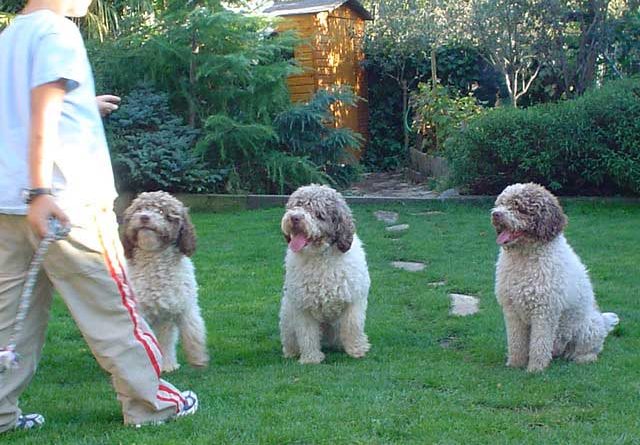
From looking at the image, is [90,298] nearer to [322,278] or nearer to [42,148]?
[42,148]

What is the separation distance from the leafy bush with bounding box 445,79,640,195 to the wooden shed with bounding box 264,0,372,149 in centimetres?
487

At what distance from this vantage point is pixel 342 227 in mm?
5633

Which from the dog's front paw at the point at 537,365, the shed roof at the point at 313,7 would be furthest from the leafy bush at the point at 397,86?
the dog's front paw at the point at 537,365

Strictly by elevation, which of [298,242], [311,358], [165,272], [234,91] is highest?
[234,91]

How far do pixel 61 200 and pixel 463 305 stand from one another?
13.5 ft

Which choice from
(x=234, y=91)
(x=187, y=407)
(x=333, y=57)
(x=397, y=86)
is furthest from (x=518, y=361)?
(x=397, y=86)

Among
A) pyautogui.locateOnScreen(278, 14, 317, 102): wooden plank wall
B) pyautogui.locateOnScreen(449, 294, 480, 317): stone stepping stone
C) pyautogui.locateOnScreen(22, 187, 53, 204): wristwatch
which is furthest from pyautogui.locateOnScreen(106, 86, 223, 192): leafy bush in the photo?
pyautogui.locateOnScreen(22, 187, 53, 204): wristwatch

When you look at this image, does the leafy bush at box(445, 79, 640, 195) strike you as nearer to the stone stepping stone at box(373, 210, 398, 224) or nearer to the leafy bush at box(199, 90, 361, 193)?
A: the stone stepping stone at box(373, 210, 398, 224)

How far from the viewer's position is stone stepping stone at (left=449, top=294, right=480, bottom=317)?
6789 millimetres

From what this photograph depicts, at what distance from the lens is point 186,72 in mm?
13492

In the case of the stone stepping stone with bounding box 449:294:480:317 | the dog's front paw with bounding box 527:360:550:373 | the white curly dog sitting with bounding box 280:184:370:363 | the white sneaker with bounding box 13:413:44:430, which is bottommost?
the stone stepping stone with bounding box 449:294:480:317

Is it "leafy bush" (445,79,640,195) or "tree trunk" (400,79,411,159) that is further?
"tree trunk" (400,79,411,159)

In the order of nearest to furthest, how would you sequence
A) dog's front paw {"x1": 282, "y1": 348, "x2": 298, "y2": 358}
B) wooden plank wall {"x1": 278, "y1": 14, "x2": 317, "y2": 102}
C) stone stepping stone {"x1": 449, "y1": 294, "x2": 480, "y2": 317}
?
1. dog's front paw {"x1": 282, "y1": 348, "x2": 298, "y2": 358}
2. stone stepping stone {"x1": 449, "y1": 294, "x2": 480, "y2": 317}
3. wooden plank wall {"x1": 278, "y1": 14, "x2": 317, "y2": 102}

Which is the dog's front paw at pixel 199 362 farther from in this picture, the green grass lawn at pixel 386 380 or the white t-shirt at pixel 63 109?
the white t-shirt at pixel 63 109
